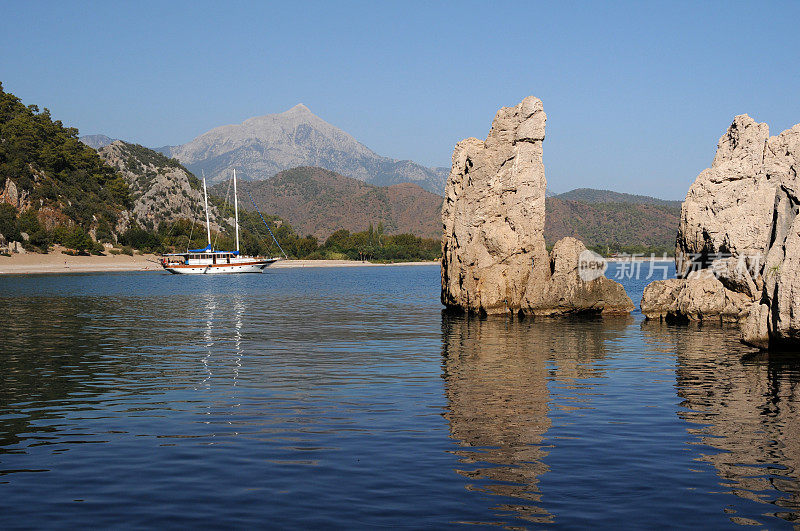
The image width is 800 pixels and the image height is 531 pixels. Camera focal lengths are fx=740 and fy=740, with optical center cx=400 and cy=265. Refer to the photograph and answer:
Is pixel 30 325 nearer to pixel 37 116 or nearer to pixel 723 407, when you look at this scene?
pixel 723 407

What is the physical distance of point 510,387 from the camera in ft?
65.9

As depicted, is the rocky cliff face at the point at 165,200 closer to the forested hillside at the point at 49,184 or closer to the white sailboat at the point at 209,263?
the forested hillside at the point at 49,184

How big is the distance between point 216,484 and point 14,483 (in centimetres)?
324

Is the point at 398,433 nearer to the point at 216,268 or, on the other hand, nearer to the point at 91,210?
the point at 216,268

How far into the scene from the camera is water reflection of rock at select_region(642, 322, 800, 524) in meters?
11.6

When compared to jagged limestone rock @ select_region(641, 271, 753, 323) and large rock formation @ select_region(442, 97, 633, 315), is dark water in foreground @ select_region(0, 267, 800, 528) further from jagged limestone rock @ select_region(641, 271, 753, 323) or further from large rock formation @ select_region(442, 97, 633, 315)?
large rock formation @ select_region(442, 97, 633, 315)

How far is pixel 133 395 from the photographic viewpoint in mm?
19203

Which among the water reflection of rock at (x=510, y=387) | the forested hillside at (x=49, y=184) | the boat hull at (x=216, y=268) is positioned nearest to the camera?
the water reflection of rock at (x=510, y=387)

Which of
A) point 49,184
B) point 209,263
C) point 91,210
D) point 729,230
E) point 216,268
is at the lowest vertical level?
point 216,268

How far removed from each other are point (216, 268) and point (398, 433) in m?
107

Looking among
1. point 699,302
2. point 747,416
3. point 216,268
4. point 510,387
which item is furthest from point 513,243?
point 216,268

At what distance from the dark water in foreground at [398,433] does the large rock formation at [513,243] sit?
982cm

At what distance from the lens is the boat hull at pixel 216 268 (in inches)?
4496

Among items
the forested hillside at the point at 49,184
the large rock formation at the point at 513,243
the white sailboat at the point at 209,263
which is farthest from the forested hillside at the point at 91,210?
the large rock formation at the point at 513,243
